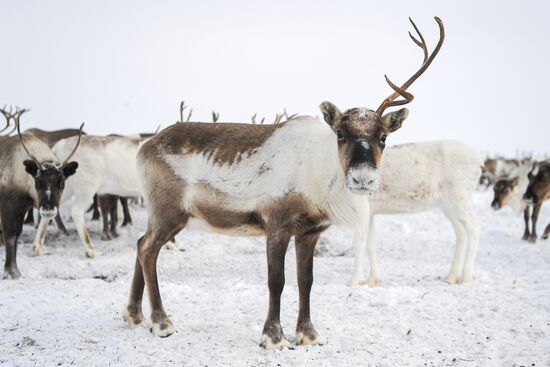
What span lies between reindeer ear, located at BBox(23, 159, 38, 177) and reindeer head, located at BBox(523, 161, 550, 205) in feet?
36.0

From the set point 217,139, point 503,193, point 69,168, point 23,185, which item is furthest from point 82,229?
point 503,193

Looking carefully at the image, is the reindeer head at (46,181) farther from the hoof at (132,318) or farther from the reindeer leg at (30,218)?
the reindeer leg at (30,218)

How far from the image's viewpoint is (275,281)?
467cm

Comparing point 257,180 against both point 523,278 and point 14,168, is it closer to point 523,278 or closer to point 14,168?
point 14,168

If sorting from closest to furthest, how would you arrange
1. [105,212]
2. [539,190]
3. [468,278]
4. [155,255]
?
[155,255] → [468,278] → [105,212] → [539,190]

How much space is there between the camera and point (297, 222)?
4.64 metres

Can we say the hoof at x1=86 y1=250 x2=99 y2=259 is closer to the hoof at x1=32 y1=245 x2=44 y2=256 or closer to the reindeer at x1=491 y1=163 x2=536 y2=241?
the hoof at x1=32 y1=245 x2=44 y2=256

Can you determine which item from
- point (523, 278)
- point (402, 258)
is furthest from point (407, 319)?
point (402, 258)

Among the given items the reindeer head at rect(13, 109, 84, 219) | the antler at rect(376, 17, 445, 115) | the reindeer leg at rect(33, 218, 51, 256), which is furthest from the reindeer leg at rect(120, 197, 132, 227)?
the antler at rect(376, 17, 445, 115)

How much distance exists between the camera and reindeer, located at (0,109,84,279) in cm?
762

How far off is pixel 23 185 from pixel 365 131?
19.2 ft

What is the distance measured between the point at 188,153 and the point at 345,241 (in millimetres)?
6938

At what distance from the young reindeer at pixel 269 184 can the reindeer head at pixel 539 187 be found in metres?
9.35

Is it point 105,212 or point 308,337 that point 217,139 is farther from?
point 105,212
